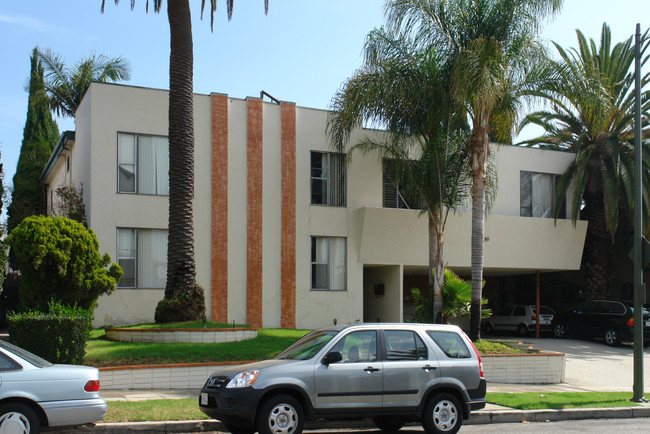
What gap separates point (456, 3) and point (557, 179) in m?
12.1

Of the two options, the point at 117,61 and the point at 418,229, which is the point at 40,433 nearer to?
the point at 418,229

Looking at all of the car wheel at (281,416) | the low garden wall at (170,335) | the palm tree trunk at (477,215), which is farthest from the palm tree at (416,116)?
the car wheel at (281,416)

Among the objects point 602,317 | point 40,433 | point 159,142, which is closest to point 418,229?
point 602,317

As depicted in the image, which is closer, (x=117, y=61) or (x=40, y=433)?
(x=40, y=433)

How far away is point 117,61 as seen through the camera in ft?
116

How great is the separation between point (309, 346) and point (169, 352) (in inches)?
236

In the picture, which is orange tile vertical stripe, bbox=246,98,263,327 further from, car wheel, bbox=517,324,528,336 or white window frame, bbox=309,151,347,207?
car wheel, bbox=517,324,528,336

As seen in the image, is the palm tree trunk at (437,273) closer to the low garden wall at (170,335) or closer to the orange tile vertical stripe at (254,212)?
the orange tile vertical stripe at (254,212)

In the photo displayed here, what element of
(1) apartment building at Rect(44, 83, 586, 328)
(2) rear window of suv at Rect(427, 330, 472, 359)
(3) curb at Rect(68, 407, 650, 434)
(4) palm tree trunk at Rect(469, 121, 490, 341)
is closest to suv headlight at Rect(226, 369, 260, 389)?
(3) curb at Rect(68, 407, 650, 434)

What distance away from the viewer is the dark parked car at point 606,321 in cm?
2459

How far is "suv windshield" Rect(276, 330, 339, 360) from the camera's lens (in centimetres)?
962

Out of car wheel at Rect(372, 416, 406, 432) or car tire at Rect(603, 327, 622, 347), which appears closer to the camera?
car wheel at Rect(372, 416, 406, 432)

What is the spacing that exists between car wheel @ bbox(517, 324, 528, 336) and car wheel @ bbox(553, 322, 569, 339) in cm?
124

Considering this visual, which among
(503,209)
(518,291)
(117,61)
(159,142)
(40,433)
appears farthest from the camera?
(117,61)
